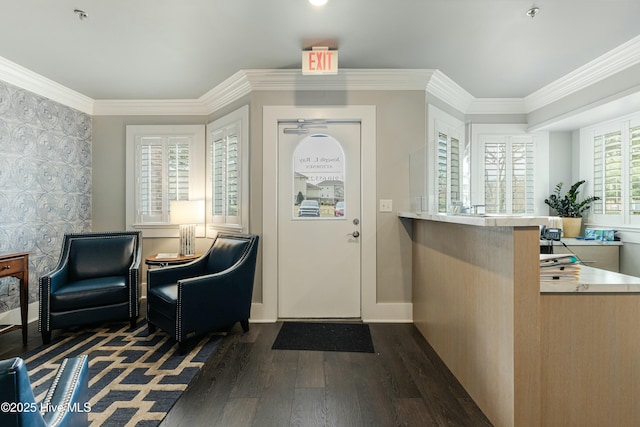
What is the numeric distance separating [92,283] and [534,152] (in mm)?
5142

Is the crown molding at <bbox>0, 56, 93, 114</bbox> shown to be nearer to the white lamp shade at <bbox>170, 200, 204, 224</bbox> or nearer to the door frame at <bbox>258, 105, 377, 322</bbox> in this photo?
the white lamp shade at <bbox>170, 200, 204, 224</bbox>

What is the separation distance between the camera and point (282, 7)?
7.25ft

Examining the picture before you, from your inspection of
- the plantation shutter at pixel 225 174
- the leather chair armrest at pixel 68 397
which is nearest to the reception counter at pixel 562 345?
the leather chair armrest at pixel 68 397

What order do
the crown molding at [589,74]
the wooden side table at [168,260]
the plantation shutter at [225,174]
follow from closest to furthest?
the crown molding at [589,74] < the wooden side table at [168,260] < the plantation shutter at [225,174]

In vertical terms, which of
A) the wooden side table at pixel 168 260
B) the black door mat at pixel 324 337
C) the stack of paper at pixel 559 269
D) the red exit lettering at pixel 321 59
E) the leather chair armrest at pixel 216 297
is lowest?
the black door mat at pixel 324 337

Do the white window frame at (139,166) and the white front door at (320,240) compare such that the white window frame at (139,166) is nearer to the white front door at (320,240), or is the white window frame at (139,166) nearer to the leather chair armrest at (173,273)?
the leather chair armrest at (173,273)

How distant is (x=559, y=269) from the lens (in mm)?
1566

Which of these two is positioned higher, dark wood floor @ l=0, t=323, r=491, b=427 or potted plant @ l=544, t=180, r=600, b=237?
potted plant @ l=544, t=180, r=600, b=237

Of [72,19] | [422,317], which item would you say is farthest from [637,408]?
[72,19]

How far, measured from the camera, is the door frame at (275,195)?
3.25m

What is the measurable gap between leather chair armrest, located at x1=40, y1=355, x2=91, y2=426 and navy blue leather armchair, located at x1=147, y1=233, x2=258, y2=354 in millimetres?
1336

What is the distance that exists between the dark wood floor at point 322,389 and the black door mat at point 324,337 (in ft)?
0.31

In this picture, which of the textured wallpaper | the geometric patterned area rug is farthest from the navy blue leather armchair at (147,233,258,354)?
the textured wallpaper

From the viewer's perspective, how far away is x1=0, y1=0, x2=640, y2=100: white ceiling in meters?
2.21
